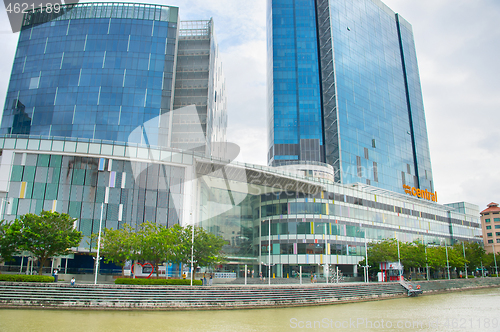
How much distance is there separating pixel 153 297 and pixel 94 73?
67220 millimetres

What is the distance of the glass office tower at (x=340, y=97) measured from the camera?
108750 mm

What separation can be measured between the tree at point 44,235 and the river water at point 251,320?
36.6 feet

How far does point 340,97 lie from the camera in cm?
10906

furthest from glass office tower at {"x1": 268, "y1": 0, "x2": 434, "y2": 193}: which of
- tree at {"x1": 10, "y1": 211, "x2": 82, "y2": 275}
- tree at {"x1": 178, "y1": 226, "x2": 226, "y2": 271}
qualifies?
tree at {"x1": 10, "y1": 211, "x2": 82, "y2": 275}

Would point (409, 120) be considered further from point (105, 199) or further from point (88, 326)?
point (88, 326)

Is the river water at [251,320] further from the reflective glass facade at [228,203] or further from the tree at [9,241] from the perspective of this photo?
the reflective glass facade at [228,203]

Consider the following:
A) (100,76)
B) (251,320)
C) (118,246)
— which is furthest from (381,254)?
(100,76)

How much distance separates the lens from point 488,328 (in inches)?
1013

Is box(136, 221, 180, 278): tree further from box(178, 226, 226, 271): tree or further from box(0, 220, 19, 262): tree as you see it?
box(0, 220, 19, 262): tree

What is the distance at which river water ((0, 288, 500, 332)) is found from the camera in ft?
79.9

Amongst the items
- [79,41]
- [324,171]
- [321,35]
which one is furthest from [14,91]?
[321,35]

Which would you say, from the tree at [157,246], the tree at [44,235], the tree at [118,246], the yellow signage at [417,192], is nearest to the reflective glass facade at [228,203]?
the yellow signage at [417,192]

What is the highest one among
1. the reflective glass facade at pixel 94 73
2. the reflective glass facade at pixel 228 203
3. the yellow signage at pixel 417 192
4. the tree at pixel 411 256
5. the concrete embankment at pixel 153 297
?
the reflective glass facade at pixel 94 73

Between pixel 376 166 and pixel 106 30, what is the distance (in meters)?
83.2
